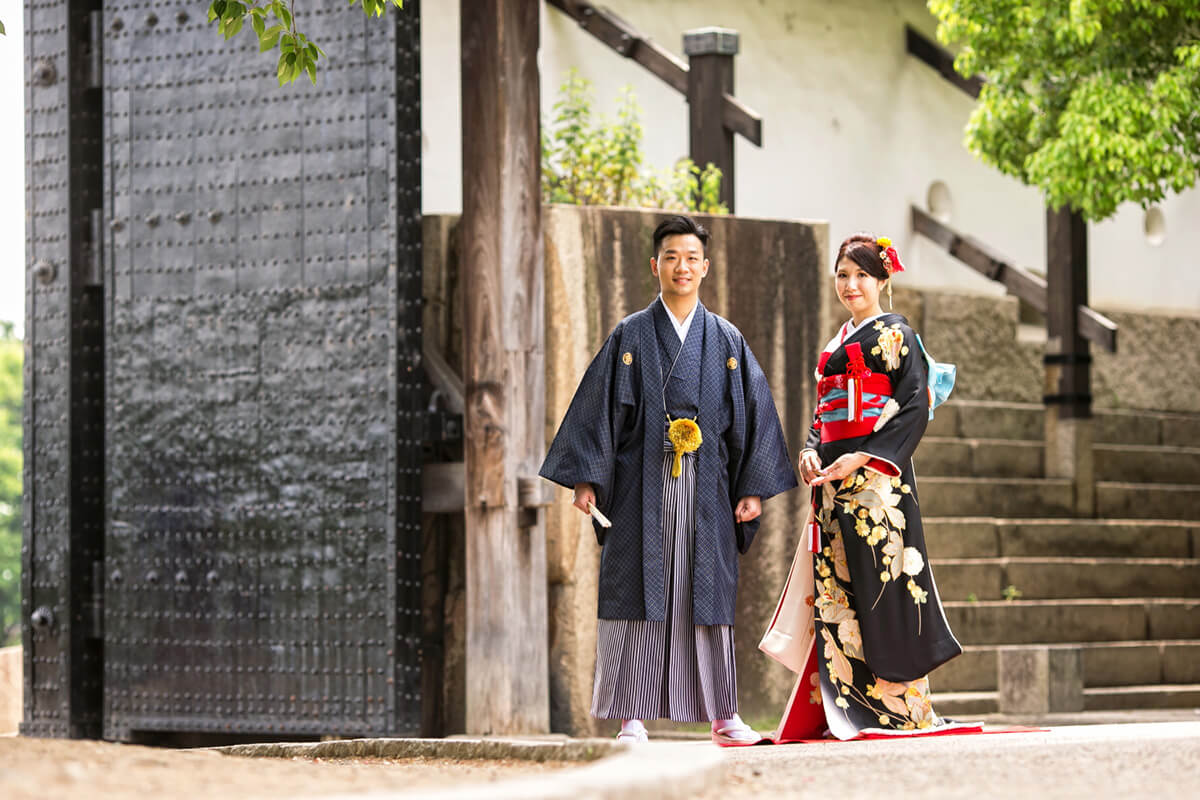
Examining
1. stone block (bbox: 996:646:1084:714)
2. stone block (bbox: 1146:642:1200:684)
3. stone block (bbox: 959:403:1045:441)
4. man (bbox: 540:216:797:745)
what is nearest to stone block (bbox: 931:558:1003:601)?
stone block (bbox: 996:646:1084:714)

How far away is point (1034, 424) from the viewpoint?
1165 cm

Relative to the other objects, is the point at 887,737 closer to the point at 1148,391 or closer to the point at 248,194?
the point at 248,194

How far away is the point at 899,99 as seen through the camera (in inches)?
508

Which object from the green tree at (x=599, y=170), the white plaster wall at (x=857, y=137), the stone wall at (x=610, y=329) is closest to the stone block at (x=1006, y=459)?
the white plaster wall at (x=857, y=137)

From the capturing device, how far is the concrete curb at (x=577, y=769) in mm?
3488

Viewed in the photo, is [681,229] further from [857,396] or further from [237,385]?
[237,385]

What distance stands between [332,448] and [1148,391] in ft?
26.2

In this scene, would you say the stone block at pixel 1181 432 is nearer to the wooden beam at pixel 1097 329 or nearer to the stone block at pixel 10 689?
the wooden beam at pixel 1097 329

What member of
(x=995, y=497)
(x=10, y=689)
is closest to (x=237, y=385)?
(x=10, y=689)

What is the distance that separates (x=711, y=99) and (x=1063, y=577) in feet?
11.4

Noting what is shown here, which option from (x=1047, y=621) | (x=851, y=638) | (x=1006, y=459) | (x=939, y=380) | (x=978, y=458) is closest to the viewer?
(x=851, y=638)

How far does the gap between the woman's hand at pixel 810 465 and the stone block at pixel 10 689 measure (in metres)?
6.12

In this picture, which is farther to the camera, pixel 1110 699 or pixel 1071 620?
pixel 1071 620

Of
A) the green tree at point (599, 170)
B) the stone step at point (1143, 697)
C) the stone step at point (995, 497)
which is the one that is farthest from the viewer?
the stone step at point (995, 497)
